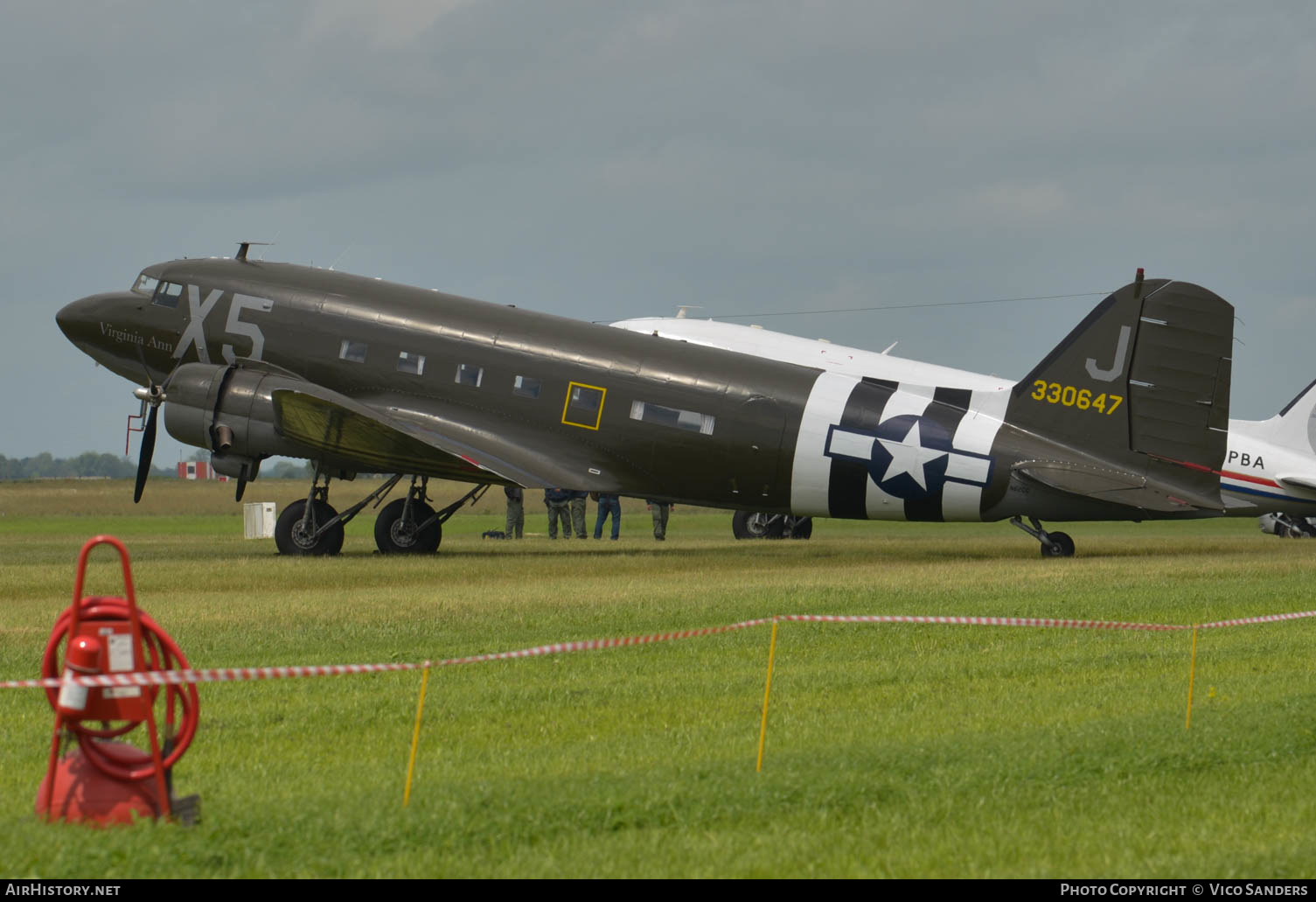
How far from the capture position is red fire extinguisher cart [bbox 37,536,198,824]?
270 inches

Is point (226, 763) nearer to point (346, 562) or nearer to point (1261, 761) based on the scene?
point (1261, 761)

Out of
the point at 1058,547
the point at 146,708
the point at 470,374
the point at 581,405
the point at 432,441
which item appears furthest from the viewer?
the point at 1058,547

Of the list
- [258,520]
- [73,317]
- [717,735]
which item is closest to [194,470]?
[258,520]

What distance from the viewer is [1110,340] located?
2552 centimetres

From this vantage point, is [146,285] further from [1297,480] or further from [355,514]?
[1297,480]

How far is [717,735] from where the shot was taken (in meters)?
10.3

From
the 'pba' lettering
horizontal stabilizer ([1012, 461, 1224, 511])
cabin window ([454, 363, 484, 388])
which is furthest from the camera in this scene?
the 'pba' lettering

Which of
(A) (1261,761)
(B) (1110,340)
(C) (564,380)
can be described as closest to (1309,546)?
(B) (1110,340)

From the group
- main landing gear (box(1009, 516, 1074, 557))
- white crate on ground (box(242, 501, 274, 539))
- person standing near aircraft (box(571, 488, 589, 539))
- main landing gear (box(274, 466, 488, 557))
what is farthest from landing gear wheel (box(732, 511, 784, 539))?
white crate on ground (box(242, 501, 274, 539))

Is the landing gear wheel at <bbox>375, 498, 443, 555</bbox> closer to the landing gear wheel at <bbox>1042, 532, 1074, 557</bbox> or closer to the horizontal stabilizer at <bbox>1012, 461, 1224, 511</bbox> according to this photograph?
the horizontal stabilizer at <bbox>1012, 461, 1224, 511</bbox>

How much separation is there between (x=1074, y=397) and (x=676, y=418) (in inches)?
288

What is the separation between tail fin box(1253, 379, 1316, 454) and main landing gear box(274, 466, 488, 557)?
21.2 metres

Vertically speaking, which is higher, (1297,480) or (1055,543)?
(1297,480)
